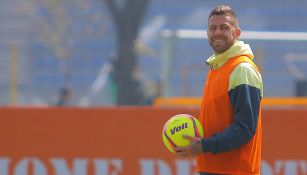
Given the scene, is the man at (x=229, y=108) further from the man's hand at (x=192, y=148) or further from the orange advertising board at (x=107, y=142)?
the orange advertising board at (x=107, y=142)

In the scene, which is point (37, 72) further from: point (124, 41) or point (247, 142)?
point (247, 142)

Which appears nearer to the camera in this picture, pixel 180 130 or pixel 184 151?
pixel 184 151

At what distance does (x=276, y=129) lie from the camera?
8.31m

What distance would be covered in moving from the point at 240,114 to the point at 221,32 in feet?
1.58

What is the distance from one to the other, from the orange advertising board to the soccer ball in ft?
10.1

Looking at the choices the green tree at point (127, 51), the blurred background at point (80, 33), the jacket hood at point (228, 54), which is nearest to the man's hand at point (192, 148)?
the jacket hood at point (228, 54)

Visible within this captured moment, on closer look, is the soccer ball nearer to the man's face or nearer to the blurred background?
the man's face

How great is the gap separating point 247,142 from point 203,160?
12.3 inches

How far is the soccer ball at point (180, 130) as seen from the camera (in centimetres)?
505

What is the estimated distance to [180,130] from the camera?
5109 mm

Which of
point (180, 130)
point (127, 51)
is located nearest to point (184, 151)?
point (180, 130)

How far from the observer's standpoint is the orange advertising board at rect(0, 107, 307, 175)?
8.26m

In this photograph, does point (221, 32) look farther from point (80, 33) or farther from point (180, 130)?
point (80, 33)

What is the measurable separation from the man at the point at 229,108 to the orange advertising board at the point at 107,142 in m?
3.18
